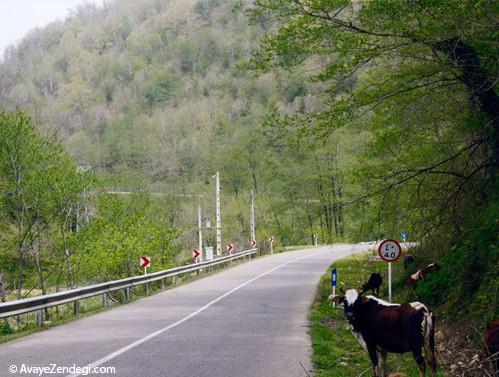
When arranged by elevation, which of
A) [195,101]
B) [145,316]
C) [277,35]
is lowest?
[145,316]

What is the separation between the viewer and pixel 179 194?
65500 mm

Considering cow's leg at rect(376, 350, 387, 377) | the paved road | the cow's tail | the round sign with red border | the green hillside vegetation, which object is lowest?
the paved road

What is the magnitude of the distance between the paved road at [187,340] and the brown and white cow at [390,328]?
51.0 inches

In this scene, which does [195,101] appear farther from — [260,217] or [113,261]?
[113,261]

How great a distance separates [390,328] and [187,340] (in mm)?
4802

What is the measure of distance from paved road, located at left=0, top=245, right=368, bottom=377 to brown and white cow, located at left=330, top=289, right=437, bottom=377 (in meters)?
1.30

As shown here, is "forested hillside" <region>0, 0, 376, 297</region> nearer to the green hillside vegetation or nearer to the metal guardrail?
the green hillside vegetation

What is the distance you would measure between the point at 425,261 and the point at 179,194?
50.4 metres

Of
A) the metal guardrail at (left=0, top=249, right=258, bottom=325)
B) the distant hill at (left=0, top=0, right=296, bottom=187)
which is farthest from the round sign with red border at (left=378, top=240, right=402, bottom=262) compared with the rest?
the distant hill at (left=0, top=0, right=296, bottom=187)

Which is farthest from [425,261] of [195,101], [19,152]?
[195,101]

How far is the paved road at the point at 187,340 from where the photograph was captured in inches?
350

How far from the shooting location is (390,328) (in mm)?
7461

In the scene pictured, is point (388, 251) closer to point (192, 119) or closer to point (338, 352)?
point (338, 352)

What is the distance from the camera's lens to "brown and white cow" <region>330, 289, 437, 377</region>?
721 centimetres
